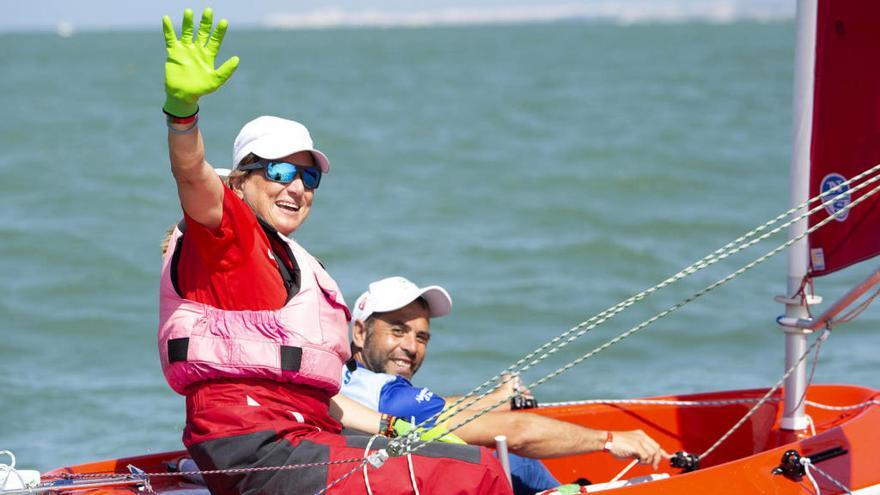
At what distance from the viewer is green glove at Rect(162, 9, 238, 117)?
2.68m

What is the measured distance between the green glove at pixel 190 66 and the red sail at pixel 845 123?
2291 mm

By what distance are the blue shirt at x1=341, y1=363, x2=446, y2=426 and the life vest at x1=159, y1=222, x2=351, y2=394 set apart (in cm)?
71

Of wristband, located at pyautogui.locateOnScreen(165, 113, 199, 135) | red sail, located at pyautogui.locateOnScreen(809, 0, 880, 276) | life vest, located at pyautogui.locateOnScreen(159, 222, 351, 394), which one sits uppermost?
red sail, located at pyautogui.locateOnScreen(809, 0, 880, 276)

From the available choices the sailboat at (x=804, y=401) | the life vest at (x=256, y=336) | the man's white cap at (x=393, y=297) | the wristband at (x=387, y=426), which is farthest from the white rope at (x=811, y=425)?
the life vest at (x=256, y=336)

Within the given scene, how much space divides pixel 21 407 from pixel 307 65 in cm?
3758

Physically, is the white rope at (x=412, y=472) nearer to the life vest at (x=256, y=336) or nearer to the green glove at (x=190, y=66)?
the life vest at (x=256, y=336)

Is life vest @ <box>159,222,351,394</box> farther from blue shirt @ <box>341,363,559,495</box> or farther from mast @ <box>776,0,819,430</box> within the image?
mast @ <box>776,0,819,430</box>

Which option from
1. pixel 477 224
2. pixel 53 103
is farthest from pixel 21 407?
pixel 53 103

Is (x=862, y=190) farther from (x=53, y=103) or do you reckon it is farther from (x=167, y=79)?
(x=53, y=103)

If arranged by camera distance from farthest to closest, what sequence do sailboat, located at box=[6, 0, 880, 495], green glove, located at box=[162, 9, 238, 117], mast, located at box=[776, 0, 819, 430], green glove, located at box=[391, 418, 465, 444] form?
1. mast, located at box=[776, 0, 819, 430]
2. sailboat, located at box=[6, 0, 880, 495]
3. green glove, located at box=[391, 418, 465, 444]
4. green glove, located at box=[162, 9, 238, 117]

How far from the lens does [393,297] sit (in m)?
4.13

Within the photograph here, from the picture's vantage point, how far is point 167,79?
2.67 m

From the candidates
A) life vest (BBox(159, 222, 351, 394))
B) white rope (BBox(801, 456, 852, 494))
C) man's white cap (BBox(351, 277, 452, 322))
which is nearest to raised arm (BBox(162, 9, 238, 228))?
life vest (BBox(159, 222, 351, 394))

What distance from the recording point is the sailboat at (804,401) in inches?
147
